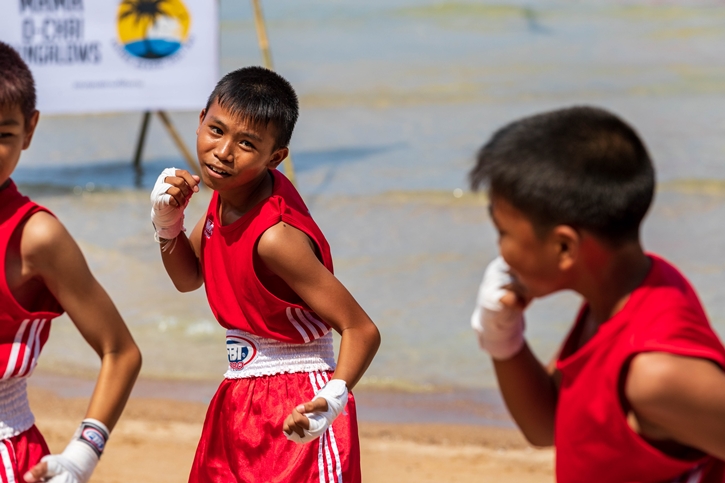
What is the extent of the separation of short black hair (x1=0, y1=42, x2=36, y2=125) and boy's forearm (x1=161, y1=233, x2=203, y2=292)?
66cm

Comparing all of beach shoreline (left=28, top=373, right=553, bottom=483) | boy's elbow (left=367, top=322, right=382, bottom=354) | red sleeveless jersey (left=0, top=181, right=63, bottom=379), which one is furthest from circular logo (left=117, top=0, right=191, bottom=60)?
red sleeveless jersey (left=0, top=181, right=63, bottom=379)

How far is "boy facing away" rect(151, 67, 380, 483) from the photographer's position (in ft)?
8.71

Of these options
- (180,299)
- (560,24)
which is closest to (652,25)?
(560,24)

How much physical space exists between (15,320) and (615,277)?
1321 mm

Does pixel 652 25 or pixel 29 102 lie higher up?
pixel 29 102

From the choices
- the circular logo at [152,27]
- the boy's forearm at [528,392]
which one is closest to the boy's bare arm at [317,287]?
the boy's forearm at [528,392]

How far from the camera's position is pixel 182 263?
9.78 feet

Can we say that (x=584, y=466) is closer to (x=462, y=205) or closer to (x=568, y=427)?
(x=568, y=427)

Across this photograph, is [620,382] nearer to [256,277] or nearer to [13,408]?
[256,277]

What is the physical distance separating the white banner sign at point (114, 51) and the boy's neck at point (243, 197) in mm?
7223

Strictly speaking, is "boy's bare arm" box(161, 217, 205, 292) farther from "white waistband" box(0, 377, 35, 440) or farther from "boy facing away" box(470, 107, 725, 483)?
"boy facing away" box(470, 107, 725, 483)

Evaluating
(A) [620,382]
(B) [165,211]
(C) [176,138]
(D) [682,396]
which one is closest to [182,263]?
(B) [165,211]

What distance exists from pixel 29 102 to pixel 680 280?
5.11 feet

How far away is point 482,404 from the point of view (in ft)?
19.0
